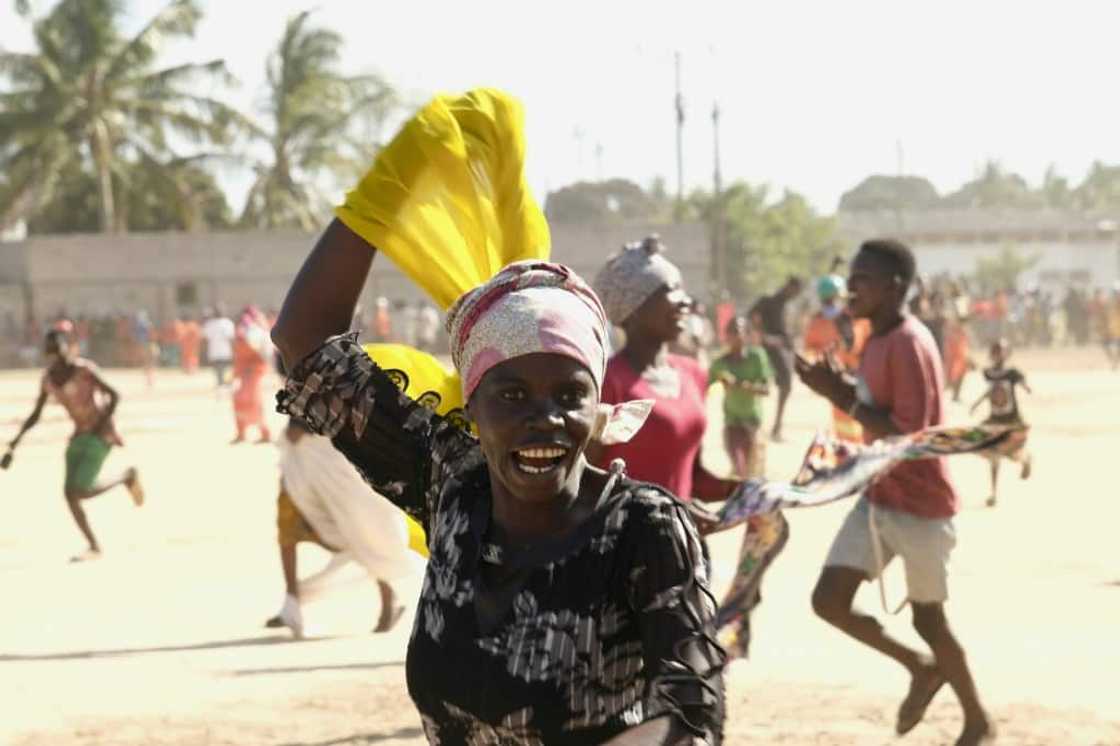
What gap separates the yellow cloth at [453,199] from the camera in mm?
3297

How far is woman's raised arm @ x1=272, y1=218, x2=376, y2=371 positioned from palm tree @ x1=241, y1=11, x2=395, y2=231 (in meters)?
51.1

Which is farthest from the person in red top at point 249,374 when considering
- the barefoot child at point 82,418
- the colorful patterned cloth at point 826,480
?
the colorful patterned cloth at point 826,480

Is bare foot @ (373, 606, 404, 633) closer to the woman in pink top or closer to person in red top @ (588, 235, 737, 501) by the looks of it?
the woman in pink top

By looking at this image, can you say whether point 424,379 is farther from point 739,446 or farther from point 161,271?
point 161,271

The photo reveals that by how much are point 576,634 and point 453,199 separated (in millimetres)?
1038

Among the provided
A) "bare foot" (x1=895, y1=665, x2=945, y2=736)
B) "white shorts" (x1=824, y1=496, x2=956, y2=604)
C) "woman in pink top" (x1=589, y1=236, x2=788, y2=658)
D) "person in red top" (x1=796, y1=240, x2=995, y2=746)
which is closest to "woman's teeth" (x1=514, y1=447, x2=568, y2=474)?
"woman in pink top" (x1=589, y1=236, x2=788, y2=658)

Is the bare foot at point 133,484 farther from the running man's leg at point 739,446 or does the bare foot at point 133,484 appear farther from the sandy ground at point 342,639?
the running man's leg at point 739,446

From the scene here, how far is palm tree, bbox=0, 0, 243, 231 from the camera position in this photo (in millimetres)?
51500

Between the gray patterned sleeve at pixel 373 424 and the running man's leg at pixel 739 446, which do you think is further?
the running man's leg at pixel 739 446

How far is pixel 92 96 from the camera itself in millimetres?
51625

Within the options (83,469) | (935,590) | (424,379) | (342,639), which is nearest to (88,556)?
(83,469)

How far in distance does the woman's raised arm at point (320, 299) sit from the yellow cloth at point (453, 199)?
2.5 inches

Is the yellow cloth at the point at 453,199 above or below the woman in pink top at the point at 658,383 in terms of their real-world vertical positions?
above

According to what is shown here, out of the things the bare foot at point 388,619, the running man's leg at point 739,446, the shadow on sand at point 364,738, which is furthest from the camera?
the running man's leg at point 739,446
